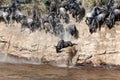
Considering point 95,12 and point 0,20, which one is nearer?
point 95,12

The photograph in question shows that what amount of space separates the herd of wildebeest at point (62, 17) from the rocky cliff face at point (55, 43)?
181 millimetres

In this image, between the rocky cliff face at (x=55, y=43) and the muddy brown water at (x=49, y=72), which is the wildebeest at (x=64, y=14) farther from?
the muddy brown water at (x=49, y=72)

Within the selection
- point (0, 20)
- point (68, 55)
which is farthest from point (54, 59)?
point (0, 20)

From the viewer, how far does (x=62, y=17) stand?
1334 centimetres

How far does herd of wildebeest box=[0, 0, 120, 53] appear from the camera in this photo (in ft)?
41.9

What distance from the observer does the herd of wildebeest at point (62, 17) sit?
503 inches

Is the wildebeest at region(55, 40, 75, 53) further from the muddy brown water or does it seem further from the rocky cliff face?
the muddy brown water

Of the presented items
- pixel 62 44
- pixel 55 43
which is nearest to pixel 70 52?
pixel 62 44

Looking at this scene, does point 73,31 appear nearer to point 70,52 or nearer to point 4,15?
point 70,52

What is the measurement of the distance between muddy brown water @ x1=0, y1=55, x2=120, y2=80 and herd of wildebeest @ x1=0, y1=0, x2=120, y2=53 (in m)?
1.00

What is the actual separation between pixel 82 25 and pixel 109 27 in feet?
3.13

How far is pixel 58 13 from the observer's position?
13453mm

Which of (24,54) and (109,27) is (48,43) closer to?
(24,54)

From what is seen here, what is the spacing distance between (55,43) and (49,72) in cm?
155
